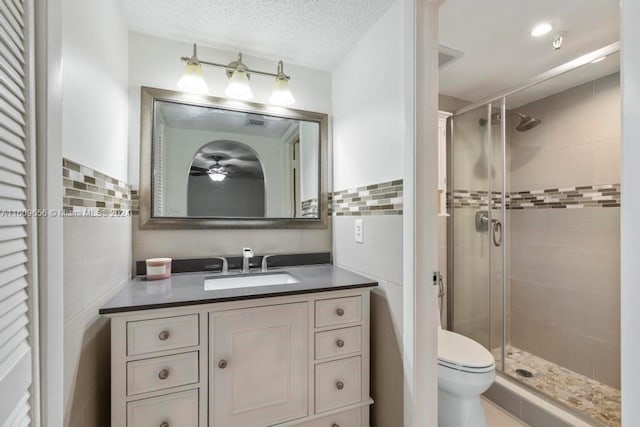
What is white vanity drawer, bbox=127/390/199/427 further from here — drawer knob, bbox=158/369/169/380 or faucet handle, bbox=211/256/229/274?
faucet handle, bbox=211/256/229/274

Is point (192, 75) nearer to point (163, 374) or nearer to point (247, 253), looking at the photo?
point (247, 253)

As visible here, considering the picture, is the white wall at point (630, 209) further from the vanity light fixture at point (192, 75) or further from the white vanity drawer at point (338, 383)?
the vanity light fixture at point (192, 75)

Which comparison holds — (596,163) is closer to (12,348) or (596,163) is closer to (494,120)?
(494,120)

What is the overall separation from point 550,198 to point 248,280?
96.6 inches

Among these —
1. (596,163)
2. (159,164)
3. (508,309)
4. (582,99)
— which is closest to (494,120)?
(582,99)

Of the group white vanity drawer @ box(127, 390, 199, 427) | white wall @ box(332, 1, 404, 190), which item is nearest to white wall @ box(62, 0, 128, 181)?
white vanity drawer @ box(127, 390, 199, 427)

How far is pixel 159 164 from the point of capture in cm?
159

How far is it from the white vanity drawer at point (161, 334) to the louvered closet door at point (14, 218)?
→ 0.38 m

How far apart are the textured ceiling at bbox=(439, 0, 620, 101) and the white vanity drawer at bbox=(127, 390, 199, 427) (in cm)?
216

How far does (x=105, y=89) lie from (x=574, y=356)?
135 inches

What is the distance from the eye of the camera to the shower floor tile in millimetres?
1621

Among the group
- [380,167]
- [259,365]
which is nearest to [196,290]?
[259,365]

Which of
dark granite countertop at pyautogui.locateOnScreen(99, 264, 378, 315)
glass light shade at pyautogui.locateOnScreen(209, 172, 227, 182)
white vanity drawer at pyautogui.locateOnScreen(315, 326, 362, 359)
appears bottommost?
white vanity drawer at pyautogui.locateOnScreen(315, 326, 362, 359)

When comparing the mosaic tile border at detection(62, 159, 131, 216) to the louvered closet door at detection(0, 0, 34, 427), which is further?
the mosaic tile border at detection(62, 159, 131, 216)
